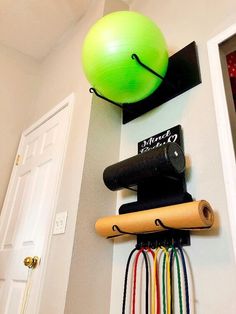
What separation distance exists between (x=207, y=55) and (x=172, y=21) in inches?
18.0

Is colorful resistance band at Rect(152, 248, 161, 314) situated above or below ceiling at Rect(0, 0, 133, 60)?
below

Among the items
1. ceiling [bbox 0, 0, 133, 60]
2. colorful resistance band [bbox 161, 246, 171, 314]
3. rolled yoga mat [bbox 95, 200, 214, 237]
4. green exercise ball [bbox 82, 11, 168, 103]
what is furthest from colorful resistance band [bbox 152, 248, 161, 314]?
ceiling [bbox 0, 0, 133, 60]

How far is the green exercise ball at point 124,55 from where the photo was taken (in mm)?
1115

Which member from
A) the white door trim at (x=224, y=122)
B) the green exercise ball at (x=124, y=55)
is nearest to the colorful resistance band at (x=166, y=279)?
the white door trim at (x=224, y=122)

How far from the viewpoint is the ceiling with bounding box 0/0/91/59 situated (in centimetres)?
203

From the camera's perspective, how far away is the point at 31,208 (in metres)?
1.59

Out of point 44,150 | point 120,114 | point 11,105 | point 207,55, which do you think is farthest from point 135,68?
point 11,105

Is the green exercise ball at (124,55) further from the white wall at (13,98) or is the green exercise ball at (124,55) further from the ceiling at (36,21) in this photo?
the white wall at (13,98)

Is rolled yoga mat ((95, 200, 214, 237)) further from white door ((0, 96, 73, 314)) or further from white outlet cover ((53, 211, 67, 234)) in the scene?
white door ((0, 96, 73, 314))

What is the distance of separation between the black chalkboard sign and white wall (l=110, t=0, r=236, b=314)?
0.03m

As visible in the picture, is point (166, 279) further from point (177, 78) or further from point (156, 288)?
point (177, 78)

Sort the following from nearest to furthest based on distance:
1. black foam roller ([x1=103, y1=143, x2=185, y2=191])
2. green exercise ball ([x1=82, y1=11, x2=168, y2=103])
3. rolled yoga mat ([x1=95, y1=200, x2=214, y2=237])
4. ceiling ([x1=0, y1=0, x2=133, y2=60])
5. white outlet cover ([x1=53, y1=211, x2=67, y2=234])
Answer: rolled yoga mat ([x1=95, y1=200, x2=214, y2=237]), black foam roller ([x1=103, y1=143, x2=185, y2=191]), green exercise ball ([x1=82, y1=11, x2=168, y2=103]), white outlet cover ([x1=53, y1=211, x2=67, y2=234]), ceiling ([x1=0, y1=0, x2=133, y2=60])

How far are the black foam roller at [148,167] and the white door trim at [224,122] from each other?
0.54 ft

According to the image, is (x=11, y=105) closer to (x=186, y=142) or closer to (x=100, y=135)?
(x=100, y=135)
